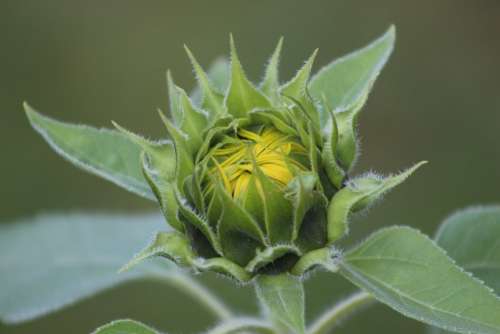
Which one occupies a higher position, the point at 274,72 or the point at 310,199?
the point at 274,72

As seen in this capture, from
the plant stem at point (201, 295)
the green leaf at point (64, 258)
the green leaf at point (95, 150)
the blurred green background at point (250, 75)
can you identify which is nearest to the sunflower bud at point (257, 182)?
the green leaf at point (95, 150)

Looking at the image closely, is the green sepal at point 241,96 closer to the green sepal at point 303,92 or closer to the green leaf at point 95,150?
the green sepal at point 303,92

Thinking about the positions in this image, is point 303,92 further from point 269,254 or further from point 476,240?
point 476,240

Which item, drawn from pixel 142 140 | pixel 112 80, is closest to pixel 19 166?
pixel 112 80

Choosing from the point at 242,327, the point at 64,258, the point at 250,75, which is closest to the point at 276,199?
the point at 242,327

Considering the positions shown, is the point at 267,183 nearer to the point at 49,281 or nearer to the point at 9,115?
the point at 49,281

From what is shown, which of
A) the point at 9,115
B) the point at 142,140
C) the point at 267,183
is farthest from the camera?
the point at 9,115

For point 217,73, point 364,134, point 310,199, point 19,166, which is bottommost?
point 364,134
